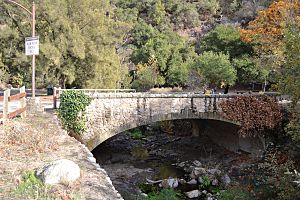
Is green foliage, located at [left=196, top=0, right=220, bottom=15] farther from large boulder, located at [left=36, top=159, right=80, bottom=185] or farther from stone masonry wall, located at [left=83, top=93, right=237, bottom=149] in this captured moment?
large boulder, located at [left=36, top=159, right=80, bottom=185]

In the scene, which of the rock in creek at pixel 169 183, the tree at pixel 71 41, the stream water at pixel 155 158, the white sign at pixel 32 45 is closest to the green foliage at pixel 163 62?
the stream water at pixel 155 158

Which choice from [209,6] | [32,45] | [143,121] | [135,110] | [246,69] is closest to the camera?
[32,45]

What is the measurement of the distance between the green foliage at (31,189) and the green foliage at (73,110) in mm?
7986

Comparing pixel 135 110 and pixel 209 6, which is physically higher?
pixel 209 6

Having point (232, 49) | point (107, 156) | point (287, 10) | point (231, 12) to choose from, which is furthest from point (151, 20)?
point (107, 156)

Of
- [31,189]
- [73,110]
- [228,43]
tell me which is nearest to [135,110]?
[73,110]

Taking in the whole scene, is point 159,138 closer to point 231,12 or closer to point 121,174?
point 121,174

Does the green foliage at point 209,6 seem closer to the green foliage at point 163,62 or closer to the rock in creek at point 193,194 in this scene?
the green foliage at point 163,62

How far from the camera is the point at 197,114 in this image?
17.9 metres

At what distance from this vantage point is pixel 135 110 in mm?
16188

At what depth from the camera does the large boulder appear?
18.6 feet

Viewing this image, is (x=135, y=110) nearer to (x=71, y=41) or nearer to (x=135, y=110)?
(x=135, y=110)

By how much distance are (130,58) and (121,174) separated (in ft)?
99.8

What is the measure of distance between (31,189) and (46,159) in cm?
175
